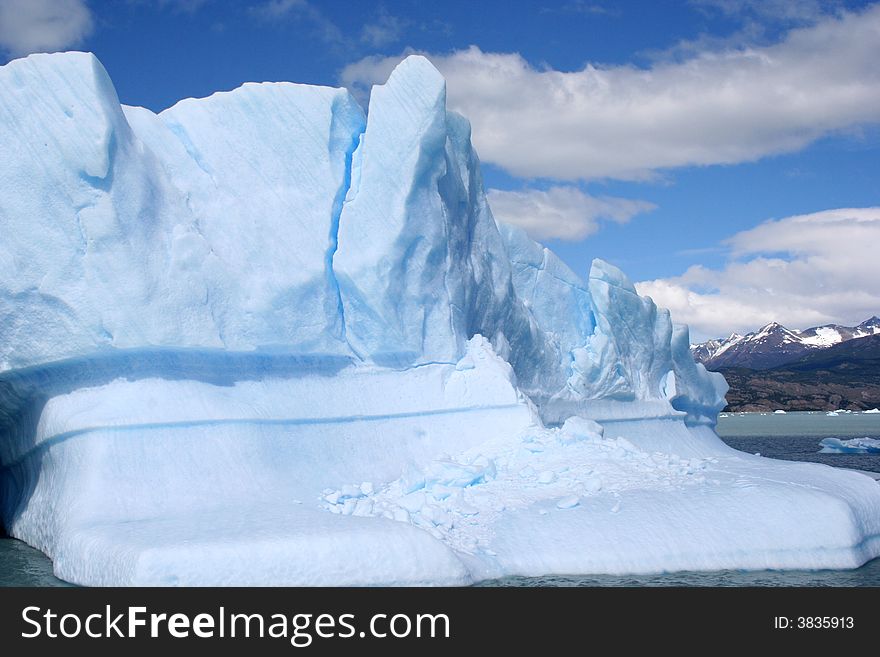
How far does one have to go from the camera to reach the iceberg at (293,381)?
28.9 ft

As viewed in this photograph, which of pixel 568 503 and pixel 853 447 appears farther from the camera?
pixel 853 447

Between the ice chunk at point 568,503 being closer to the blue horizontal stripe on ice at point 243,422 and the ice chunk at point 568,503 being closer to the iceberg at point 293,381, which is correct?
the iceberg at point 293,381

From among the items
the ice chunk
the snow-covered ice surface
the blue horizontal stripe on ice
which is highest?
the snow-covered ice surface

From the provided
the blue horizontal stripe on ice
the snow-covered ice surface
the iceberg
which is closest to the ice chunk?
the iceberg

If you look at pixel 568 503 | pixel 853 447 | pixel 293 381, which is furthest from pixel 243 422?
pixel 853 447

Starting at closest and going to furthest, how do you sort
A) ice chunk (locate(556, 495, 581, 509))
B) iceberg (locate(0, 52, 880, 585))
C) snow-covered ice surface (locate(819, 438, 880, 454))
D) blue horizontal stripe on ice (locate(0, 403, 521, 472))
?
1. iceberg (locate(0, 52, 880, 585))
2. ice chunk (locate(556, 495, 581, 509))
3. blue horizontal stripe on ice (locate(0, 403, 521, 472))
4. snow-covered ice surface (locate(819, 438, 880, 454))

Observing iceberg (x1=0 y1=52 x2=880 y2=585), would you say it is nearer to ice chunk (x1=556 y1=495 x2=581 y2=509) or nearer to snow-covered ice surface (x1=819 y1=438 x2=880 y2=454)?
ice chunk (x1=556 y1=495 x2=581 y2=509)

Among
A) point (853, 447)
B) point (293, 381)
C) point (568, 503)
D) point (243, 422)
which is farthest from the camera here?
point (853, 447)

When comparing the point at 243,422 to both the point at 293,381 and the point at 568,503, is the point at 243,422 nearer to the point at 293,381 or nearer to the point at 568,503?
the point at 293,381

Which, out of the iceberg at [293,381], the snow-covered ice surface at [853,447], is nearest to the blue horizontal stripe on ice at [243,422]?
the iceberg at [293,381]

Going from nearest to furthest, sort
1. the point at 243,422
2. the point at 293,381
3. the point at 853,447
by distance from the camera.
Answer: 1. the point at 243,422
2. the point at 293,381
3. the point at 853,447

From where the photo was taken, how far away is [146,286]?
412 inches

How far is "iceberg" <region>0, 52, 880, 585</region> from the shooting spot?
880 centimetres

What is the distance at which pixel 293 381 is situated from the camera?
11484mm
